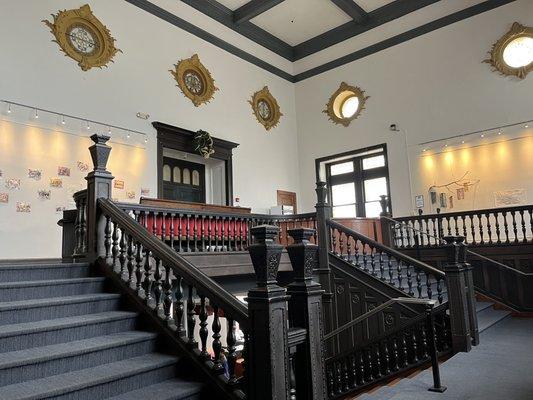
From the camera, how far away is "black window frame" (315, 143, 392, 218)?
34.8 feet

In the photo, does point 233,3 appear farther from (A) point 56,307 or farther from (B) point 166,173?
(A) point 56,307

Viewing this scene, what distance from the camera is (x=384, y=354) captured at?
530cm

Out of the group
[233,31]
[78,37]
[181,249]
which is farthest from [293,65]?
[181,249]

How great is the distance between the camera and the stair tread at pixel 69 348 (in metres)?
2.38

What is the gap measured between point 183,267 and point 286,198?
28.2 ft

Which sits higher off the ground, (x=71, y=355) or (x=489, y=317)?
(x=71, y=355)

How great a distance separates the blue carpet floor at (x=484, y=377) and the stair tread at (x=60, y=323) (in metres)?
2.23

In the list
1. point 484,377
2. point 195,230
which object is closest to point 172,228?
point 195,230

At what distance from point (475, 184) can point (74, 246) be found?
798cm

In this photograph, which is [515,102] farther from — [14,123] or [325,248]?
[14,123]

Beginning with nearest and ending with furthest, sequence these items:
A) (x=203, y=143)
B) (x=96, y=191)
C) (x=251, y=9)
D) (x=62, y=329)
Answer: (x=62, y=329), (x=96, y=191), (x=203, y=143), (x=251, y=9)

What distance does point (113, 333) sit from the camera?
3.05 meters

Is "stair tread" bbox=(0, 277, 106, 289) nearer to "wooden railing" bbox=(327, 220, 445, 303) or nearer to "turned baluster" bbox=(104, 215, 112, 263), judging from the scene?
"turned baluster" bbox=(104, 215, 112, 263)

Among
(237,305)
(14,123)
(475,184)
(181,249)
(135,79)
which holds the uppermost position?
(135,79)
